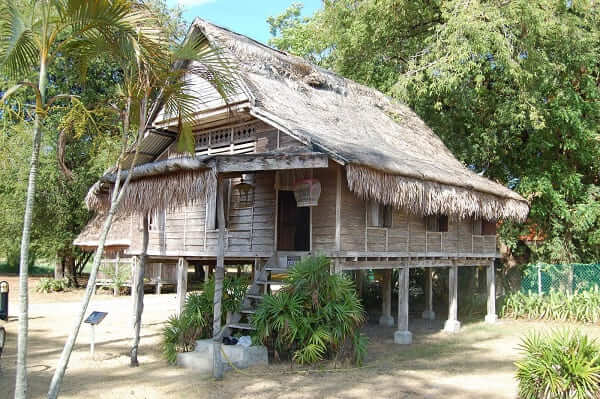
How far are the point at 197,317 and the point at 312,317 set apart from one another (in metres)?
2.39

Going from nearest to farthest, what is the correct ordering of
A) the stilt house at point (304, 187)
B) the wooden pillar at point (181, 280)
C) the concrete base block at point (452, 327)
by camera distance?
the stilt house at point (304, 187), the wooden pillar at point (181, 280), the concrete base block at point (452, 327)

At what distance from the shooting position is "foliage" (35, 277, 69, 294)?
2422cm

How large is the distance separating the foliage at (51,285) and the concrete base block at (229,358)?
17235 mm

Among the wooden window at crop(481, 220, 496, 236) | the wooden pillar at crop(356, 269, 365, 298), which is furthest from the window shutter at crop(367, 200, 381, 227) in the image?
the wooden pillar at crop(356, 269, 365, 298)

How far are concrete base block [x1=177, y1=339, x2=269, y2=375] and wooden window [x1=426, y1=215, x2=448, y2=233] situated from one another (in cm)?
659

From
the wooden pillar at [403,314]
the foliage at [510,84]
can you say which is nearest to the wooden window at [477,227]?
the foliage at [510,84]

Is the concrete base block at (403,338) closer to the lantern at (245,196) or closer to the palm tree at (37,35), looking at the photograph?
the lantern at (245,196)

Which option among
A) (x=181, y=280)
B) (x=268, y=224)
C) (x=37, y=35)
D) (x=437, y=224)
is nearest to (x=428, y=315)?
(x=437, y=224)

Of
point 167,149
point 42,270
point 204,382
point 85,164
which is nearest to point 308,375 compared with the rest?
point 204,382

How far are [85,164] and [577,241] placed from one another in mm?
21494

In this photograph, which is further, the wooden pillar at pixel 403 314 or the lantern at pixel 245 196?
the wooden pillar at pixel 403 314

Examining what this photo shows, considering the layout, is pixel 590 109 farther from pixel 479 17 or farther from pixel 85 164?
pixel 85 164

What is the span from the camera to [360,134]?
13.6m

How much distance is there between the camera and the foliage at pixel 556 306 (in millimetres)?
16047
